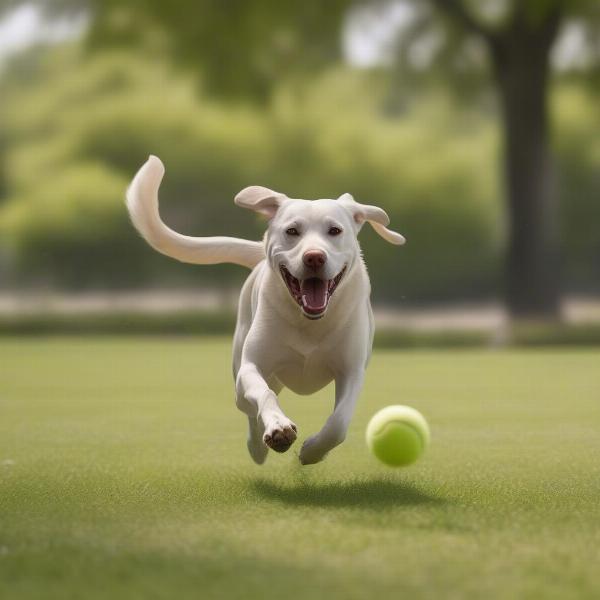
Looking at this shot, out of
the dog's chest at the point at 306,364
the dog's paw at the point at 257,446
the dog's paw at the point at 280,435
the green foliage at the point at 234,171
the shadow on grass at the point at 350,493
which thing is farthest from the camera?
the green foliage at the point at 234,171

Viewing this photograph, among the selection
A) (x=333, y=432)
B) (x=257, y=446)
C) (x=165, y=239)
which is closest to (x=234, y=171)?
(x=165, y=239)

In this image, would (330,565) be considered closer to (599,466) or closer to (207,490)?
(207,490)

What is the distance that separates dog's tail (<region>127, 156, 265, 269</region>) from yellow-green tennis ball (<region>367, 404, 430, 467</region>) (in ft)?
3.90

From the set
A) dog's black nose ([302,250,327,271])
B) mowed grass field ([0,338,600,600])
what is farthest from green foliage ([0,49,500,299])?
dog's black nose ([302,250,327,271])

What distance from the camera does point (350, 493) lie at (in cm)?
434

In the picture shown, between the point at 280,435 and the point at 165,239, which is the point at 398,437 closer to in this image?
the point at 280,435

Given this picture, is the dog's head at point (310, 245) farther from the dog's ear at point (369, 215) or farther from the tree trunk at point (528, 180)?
the tree trunk at point (528, 180)

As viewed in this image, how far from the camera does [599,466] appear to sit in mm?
5199

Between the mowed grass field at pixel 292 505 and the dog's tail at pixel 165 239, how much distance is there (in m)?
1.04

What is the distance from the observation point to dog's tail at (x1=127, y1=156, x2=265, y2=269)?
214 inches

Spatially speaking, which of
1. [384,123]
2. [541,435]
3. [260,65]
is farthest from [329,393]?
[384,123]

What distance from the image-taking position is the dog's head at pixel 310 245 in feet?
13.9

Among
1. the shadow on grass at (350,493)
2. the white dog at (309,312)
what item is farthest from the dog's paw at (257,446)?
the shadow on grass at (350,493)

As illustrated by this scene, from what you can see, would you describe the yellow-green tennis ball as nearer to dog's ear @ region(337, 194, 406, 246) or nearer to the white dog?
the white dog
